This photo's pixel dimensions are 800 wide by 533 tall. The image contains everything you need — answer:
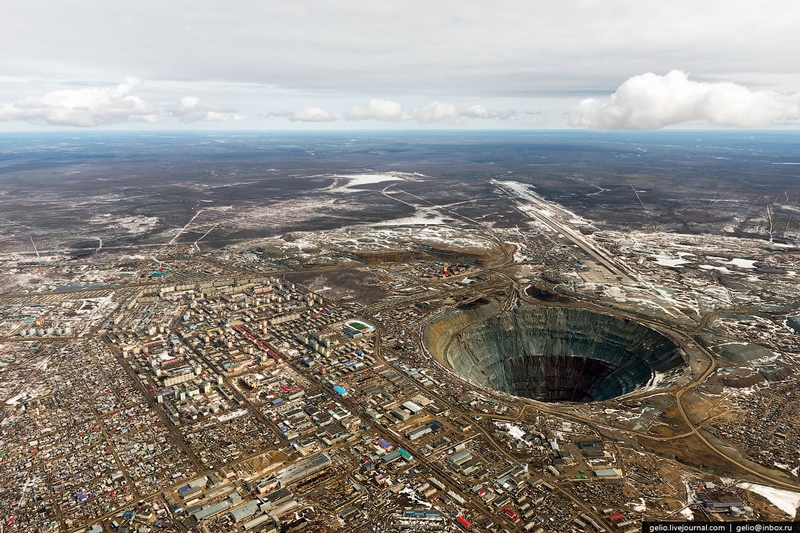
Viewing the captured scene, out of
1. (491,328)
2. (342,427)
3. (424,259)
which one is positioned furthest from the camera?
(424,259)

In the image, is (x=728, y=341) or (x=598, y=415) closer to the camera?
(x=598, y=415)

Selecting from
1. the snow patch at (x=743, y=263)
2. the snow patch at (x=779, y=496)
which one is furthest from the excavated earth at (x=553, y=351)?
the snow patch at (x=743, y=263)

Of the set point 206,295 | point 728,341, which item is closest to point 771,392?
point 728,341

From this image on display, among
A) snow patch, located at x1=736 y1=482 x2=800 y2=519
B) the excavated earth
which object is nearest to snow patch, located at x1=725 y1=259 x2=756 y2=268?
the excavated earth

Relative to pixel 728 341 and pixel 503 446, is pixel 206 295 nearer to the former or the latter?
pixel 503 446

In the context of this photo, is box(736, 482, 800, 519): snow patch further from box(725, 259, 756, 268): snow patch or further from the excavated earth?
box(725, 259, 756, 268): snow patch

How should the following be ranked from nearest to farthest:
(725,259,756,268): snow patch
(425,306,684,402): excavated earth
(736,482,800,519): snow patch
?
(736,482,800,519): snow patch → (425,306,684,402): excavated earth → (725,259,756,268): snow patch

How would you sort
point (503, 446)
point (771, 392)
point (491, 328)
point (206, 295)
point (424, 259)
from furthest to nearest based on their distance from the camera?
point (424, 259)
point (206, 295)
point (491, 328)
point (771, 392)
point (503, 446)

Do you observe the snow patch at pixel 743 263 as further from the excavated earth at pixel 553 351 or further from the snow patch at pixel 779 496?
the snow patch at pixel 779 496

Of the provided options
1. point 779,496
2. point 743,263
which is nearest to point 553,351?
point 779,496
